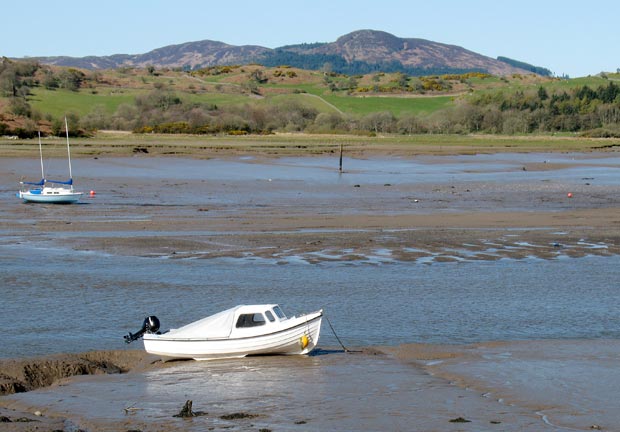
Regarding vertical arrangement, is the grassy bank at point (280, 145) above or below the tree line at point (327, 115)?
below

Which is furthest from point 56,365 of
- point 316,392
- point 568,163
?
point 568,163

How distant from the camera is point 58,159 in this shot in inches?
2472

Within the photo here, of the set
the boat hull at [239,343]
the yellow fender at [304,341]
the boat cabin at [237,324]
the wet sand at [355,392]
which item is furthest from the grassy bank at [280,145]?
the wet sand at [355,392]

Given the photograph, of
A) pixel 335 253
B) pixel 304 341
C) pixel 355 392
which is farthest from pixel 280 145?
pixel 355 392

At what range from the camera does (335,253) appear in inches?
1099

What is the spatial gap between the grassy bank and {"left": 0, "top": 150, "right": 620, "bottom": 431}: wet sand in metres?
7.38

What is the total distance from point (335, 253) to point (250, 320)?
1158cm

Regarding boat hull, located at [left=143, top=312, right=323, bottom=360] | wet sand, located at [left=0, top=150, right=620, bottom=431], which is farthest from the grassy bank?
boat hull, located at [left=143, top=312, right=323, bottom=360]

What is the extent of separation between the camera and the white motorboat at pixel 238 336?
16.4 meters

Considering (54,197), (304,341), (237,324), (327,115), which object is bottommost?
(304,341)

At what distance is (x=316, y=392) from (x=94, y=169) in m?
44.2

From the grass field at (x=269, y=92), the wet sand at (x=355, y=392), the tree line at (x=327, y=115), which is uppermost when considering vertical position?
the grass field at (x=269, y=92)

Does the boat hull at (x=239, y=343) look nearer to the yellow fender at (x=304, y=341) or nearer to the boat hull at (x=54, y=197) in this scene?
the yellow fender at (x=304, y=341)

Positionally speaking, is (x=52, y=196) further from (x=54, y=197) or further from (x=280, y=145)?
(x=280, y=145)
